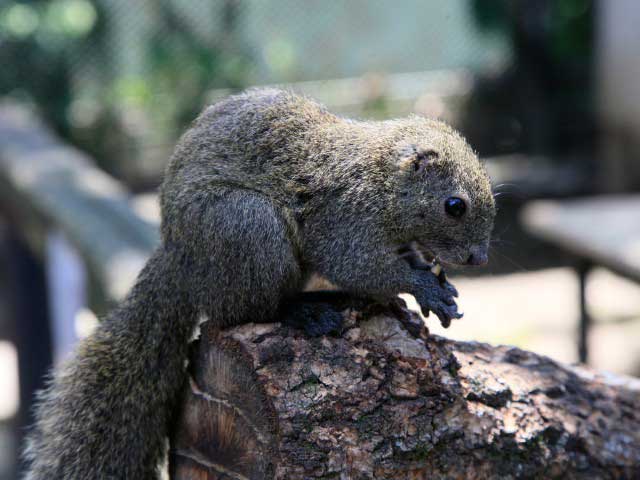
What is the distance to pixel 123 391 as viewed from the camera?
2.21 m

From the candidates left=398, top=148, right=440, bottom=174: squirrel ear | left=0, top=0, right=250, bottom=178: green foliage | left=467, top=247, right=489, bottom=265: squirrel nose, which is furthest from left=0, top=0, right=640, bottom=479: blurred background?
left=398, top=148, right=440, bottom=174: squirrel ear

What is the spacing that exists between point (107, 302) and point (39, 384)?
192 centimetres

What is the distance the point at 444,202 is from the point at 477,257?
0.60 ft

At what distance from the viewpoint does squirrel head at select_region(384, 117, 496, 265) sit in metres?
2.41

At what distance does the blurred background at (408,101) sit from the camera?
532cm

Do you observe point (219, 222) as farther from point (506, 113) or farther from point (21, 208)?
point (506, 113)

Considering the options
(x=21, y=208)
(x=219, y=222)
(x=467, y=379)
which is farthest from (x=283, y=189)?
(x=21, y=208)

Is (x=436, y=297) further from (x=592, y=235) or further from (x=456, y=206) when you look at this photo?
(x=592, y=235)

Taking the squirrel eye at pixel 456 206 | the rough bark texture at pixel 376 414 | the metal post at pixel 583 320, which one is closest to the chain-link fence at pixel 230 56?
the metal post at pixel 583 320

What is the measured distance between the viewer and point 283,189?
7.82 ft

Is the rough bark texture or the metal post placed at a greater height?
the rough bark texture

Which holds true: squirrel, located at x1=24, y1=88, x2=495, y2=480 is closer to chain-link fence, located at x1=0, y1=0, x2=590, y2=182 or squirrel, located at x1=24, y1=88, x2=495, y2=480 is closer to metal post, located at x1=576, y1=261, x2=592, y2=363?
metal post, located at x1=576, y1=261, x2=592, y2=363

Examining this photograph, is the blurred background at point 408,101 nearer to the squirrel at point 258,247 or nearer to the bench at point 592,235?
the bench at point 592,235

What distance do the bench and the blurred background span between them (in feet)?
0.06
